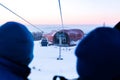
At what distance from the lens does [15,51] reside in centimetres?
162

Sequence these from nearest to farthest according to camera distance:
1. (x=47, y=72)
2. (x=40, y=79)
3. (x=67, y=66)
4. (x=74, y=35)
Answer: (x=40, y=79) < (x=47, y=72) < (x=67, y=66) < (x=74, y=35)

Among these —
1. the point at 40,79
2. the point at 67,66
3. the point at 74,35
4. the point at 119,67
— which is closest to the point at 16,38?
the point at 119,67

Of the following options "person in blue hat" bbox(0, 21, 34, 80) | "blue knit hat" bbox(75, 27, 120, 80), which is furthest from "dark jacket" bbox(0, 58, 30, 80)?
"blue knit hat" bbox(75, 27, 120, 80)

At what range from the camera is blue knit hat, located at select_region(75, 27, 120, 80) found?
131 cm

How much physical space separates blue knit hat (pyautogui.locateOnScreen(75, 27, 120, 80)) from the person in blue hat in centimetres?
35

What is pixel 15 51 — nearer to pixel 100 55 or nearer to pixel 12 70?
pixel 12 70

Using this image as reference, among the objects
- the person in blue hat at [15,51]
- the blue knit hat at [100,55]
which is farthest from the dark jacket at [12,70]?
the blue knit hat at [100,55]

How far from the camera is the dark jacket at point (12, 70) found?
156 cm

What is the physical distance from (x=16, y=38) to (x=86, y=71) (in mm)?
426

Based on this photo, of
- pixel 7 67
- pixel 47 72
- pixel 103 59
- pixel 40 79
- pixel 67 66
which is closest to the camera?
pixel 103 59

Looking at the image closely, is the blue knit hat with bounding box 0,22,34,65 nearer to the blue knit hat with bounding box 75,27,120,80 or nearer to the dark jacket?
the dark jacket

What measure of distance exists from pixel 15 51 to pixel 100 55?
1.52ft

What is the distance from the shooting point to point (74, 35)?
53.3 ft

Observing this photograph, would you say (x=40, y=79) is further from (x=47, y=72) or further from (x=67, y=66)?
(x=67, y=66)
